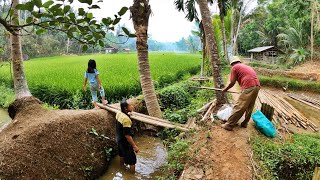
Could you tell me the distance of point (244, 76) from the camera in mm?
5160

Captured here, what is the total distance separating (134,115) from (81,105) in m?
2.28

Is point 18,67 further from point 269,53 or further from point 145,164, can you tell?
point 269,53

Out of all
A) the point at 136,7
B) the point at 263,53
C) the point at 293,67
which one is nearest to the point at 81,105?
the point at 136,7

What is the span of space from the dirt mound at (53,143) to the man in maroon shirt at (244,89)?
8.47ft

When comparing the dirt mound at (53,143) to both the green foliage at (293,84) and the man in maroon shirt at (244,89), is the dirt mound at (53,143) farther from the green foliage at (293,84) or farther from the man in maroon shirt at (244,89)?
the green foliage at (293,84)

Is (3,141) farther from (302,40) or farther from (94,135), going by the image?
(302,40)

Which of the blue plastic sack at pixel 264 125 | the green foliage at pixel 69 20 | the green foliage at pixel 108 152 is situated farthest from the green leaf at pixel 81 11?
the blue plastic sack at pixel 264 125

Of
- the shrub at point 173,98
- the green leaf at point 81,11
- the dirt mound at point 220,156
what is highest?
the green leaf at point 81,11

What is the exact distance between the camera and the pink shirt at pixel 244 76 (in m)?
5.08

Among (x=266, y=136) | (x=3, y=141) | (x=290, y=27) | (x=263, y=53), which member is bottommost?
(x=266, y=136)

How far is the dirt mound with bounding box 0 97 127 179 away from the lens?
390cm

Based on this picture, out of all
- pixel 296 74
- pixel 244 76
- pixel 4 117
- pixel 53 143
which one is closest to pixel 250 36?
pixel 296 74

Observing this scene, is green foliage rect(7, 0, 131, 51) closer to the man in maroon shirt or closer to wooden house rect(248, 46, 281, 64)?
the man in maroon shirt

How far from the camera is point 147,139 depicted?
7.05 m
